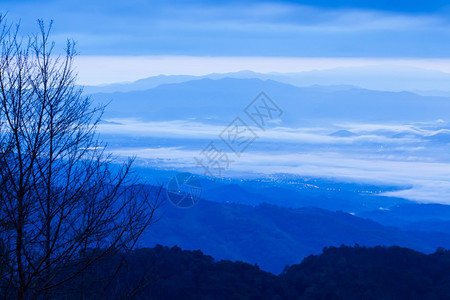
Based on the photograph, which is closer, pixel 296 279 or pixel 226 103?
pixel 296 279

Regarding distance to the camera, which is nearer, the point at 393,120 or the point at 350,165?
the point at 350,165

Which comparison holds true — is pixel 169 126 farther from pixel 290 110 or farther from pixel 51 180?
pixel 51 180

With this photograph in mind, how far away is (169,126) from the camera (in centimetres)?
15988

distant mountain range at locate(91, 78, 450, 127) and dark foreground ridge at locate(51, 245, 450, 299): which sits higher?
distant mountain range at locate(91, 78, 450, 127)

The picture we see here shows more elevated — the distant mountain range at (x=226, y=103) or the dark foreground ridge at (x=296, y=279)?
the distant mountain range at (x=226, y=103)

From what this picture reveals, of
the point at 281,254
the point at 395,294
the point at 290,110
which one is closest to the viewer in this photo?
the point at 395,294

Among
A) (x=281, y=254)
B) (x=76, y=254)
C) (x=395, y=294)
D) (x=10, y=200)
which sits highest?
(x=10, y=200)

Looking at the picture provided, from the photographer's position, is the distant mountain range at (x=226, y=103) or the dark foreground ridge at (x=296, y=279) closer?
the dark foreground ridge at (x=296, y=279)

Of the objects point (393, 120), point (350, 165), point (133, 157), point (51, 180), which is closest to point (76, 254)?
point (51, 180)

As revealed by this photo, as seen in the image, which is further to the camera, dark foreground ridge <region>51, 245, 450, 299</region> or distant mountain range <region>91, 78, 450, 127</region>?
distant mountain range <region>91, 78, 450, 127</region>

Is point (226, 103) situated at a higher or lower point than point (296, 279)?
higher

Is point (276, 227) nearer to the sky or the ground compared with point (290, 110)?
Answer: nearer to the ground

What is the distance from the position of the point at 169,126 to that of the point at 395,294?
5631 inches

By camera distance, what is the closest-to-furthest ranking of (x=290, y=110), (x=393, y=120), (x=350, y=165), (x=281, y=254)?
(x=281, y=254), (x=350, y=165), (x=290, y=110), (x=393, y=120)
